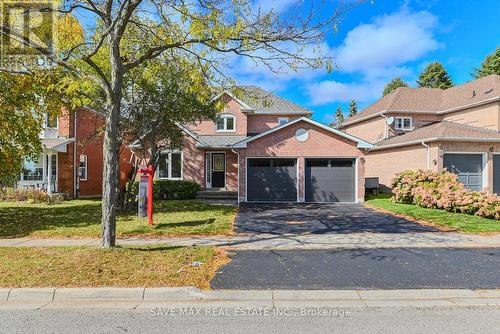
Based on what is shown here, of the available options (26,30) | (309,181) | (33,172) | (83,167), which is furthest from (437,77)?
(26,30)

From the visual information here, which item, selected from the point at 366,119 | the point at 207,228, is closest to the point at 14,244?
the point at 207,228

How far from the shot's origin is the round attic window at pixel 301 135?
1911 cm

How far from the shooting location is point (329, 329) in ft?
14.0

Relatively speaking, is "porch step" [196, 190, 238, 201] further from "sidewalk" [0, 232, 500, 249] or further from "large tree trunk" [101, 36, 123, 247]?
"large tree trunk" [101, 36, 123, 247]

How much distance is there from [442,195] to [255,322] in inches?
530

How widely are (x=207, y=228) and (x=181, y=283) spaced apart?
494cm

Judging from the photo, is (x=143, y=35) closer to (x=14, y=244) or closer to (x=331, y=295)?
(x=14, y=244)

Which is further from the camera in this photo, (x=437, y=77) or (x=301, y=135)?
(x=437, y=77)

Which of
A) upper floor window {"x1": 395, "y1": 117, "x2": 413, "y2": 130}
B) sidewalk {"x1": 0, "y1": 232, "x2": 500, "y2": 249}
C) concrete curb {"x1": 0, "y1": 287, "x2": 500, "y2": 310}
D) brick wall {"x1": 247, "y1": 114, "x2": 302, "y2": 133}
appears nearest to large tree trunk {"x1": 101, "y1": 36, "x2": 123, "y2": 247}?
sidewalk {"x1": 0, "y1": 232, "x2": 500, "y2": 249}

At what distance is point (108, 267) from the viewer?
6230 mm

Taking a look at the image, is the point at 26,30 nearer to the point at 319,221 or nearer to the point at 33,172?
the point at 319,221

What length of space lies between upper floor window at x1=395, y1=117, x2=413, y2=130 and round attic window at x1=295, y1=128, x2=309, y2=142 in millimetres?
11663

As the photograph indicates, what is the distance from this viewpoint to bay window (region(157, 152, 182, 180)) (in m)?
22.1

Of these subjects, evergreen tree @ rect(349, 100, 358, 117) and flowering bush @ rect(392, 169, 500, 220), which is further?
evergreen tree @ rect(349, 100, 358, 117)
